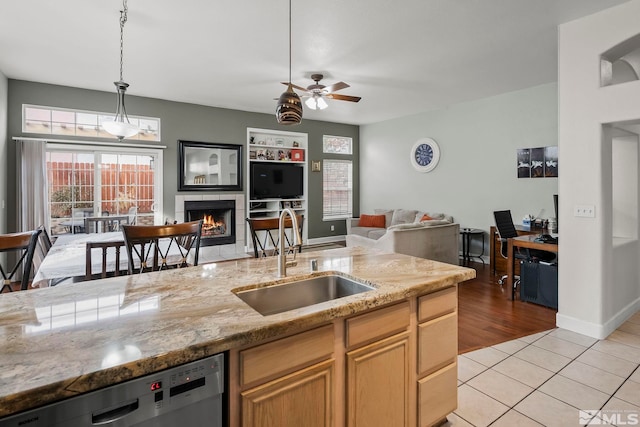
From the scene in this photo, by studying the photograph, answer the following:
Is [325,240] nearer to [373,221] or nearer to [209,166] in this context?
[373,221]

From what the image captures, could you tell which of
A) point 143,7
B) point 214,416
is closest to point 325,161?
point 143,7

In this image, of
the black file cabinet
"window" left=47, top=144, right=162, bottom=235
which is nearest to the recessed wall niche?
the black file cabinet

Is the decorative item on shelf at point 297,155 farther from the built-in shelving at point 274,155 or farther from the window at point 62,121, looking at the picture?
the window at point 62,121

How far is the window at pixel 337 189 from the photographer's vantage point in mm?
8172

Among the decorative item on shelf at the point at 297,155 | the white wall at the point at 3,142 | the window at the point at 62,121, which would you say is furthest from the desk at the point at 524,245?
the white wall at the point at 3,142

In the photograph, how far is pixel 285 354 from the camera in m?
1.20

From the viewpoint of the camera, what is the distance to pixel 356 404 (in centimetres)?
141

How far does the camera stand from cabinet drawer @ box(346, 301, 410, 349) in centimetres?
140

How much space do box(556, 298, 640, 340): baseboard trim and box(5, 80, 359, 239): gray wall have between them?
5418 mm

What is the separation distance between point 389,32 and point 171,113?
437cm

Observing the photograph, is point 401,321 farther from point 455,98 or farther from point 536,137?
point 455,98

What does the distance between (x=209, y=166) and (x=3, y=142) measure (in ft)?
9.72

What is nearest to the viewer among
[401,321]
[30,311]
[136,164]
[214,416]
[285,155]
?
[214,416]

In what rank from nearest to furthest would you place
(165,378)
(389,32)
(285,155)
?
(165,378)
(389,32)
(285,155)
